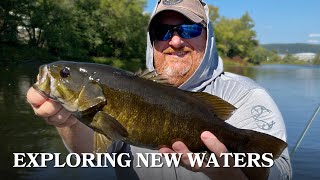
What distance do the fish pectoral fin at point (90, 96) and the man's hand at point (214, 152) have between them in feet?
1.70

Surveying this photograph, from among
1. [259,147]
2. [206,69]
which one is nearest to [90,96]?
[259,147]

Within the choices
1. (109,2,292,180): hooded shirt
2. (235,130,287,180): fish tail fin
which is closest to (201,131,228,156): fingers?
(235,130,287,180): fish tail fin

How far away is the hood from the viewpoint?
3648 mm

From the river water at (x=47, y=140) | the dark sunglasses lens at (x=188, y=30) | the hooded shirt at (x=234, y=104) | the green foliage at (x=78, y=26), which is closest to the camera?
the hooded shirt at (x=234, y=104)

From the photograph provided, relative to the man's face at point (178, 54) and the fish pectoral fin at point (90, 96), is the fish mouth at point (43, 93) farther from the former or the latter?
the man's face at point (178, 54)

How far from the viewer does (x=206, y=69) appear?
12.1 feet

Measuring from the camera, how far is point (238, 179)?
2.73m

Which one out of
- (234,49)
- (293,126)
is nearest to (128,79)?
(293,126)

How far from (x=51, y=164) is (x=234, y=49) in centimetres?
9005

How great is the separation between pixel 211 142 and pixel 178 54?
50.0 inches

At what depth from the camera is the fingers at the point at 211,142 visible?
259 centimetres

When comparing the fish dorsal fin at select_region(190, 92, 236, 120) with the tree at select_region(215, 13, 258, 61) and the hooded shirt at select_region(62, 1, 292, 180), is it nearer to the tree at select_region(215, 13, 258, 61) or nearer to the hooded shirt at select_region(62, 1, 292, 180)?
the hooded shirt at select_region(62, 1, 292, 180)

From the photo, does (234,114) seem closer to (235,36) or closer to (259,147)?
(259,147)

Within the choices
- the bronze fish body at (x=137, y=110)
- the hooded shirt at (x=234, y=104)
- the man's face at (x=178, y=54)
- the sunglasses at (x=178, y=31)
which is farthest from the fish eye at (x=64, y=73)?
the sunglasses at (x=178, y=31)
